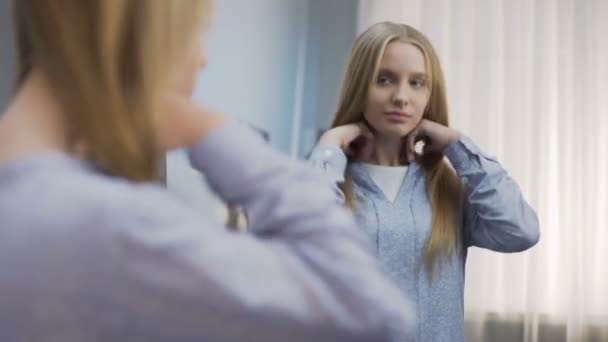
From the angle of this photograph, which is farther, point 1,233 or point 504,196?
point 504,196

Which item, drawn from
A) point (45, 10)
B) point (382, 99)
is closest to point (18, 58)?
point (45, 10)

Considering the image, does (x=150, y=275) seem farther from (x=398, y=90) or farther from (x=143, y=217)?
(x=398, y=90)

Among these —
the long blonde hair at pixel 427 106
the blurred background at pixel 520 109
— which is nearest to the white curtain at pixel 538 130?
the blurred background at pixel 520 109

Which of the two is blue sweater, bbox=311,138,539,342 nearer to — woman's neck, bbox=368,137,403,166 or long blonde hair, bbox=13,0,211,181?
woman's neck, bbox=368,137,403,166

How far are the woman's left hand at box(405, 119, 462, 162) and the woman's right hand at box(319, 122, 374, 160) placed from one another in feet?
0.24

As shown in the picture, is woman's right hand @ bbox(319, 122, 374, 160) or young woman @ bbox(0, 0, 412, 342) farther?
woman's right hand @ bbox(319, 122, 374, 160)

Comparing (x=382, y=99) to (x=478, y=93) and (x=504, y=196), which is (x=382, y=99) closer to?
(x=504, y=196)

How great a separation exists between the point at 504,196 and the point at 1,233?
979 mm

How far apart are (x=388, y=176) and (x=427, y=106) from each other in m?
0.16

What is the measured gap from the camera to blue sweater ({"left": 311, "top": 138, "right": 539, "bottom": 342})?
3.82 ft

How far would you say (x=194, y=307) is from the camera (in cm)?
41

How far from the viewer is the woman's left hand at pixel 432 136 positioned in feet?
4.25

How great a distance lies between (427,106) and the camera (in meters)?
1.33

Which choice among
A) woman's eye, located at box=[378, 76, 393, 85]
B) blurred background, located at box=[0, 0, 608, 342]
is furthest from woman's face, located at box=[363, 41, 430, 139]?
blurred background, located at box=[0, 0, 608, 342]
